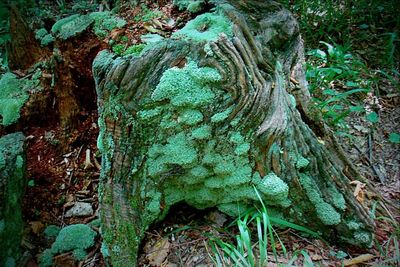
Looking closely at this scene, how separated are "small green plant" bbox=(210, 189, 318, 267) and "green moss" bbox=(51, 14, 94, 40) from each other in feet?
5.14

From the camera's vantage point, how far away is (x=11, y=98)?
2.65 m

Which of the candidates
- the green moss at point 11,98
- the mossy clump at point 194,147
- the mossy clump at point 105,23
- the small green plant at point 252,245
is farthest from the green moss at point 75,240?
the mossy clump at point 105,23

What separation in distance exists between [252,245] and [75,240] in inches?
41.6

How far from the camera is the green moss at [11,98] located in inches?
102

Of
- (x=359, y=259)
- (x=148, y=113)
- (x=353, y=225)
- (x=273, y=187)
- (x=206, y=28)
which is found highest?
(x=206, y=28)

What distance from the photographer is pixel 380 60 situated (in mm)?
3717

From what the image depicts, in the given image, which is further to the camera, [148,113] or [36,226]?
Answer: [36,226]

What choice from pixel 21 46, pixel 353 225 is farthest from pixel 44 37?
pixel 353 225

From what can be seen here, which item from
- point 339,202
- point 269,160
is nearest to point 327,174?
point 339,202

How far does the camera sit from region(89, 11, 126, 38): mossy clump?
7.67ft

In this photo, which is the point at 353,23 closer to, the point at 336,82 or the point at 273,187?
the point at 336,82

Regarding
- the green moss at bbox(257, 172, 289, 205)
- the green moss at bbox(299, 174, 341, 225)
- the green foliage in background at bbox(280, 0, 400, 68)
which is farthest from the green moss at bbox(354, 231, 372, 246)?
the green foliage in background at bbox(280, 0, 400, 68)

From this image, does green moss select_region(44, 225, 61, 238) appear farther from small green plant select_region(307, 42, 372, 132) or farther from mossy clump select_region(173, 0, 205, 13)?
small green plant select_region(307, 42, 372, 132)

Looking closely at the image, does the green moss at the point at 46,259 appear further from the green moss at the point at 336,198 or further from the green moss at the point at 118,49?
the green moss at the point at 336,198
